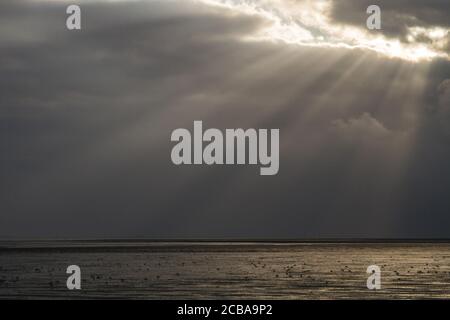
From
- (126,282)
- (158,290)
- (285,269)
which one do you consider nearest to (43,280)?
(126,282)

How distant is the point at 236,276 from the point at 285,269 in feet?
44.9

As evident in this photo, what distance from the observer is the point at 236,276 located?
252 feet

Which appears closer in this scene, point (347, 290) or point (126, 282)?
point (347, 290)
